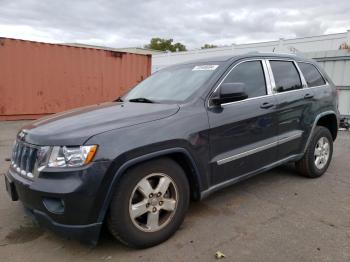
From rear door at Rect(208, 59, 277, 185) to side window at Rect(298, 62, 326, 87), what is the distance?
0.96m

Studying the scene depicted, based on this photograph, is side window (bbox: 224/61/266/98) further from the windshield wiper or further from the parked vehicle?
the windshield wiper

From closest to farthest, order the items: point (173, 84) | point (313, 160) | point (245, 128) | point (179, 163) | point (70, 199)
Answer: point (70, 199)
point (179, 163)
point (245, 128)
point (173, 84)
point (313, 160)

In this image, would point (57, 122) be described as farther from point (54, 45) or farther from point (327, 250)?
point (54, 45)

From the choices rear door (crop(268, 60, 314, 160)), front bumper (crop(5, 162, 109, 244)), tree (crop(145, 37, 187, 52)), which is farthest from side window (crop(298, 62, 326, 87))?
tree (crop(145, 37, 187, 52))

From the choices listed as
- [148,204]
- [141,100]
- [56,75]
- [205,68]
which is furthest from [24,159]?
[56,75]

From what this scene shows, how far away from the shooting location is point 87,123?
8.57ft

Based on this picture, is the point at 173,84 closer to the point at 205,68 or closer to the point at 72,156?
the point at 205,68

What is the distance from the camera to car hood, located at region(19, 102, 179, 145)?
7.93 feet

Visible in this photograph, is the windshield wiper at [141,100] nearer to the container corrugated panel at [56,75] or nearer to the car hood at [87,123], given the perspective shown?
the car hood at [87,123]

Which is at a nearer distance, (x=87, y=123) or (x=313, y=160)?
(x=87, y=123)

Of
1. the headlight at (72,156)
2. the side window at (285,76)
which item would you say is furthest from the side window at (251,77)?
the headlight at (72,156)

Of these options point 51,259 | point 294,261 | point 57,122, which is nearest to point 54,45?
point 57,122

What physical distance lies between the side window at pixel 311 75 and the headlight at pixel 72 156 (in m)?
3.33

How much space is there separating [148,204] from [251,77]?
6.43ft
